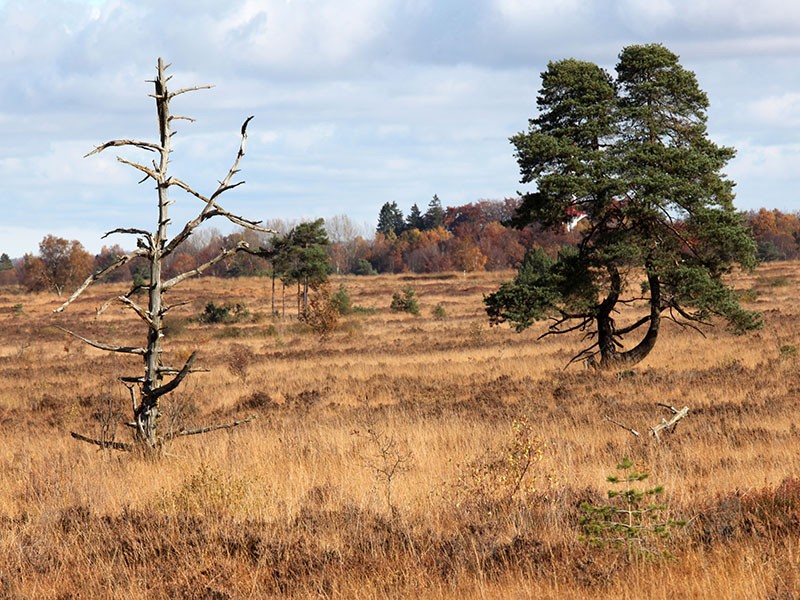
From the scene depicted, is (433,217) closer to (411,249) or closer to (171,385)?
(411,249)

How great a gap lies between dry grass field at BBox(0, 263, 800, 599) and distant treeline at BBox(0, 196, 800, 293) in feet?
224

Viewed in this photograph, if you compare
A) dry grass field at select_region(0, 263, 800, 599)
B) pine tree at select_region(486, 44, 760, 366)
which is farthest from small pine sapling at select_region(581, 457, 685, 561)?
pine tree at select_region(486, 44, 760, 366)

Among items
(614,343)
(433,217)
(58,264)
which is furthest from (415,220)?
(614,343)

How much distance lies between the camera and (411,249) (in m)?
138

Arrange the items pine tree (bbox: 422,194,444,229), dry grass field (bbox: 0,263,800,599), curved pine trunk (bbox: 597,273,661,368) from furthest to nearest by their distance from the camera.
Result: pine tree (bbox: 422,194,444,229)
curved pine trunk (bbox: 597,273,661,368)
dry grass field (bbox: 0,263,800,599)

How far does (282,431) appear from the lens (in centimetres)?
1249

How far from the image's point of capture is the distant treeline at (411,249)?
3809 inches

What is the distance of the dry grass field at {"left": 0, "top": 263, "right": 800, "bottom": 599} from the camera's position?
17.8 ft

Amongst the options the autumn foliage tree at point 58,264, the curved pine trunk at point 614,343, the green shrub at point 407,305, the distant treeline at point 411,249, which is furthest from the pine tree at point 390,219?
the curved pine trunk at point 614,343

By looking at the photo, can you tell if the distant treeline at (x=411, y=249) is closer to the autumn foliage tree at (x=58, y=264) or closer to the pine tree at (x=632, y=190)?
the autumn foliage tree at (x=58, y=264)

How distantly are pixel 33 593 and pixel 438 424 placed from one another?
307 inches

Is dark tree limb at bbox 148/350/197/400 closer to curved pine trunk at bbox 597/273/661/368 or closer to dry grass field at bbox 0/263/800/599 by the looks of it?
dry grass field at bbox 0/263/800/599

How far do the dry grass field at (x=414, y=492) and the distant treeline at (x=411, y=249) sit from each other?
68310mm

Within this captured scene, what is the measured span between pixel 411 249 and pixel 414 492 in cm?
12994
